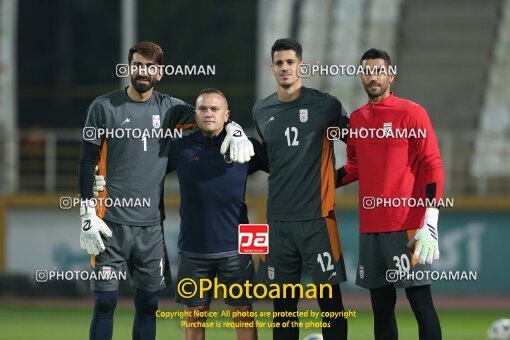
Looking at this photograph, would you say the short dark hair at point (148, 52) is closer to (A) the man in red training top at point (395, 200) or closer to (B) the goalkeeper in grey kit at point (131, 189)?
(B) the goalkeeper in grey kit at point (131, 189)

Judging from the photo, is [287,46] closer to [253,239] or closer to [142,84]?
[142,84]

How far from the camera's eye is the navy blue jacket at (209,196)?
Result: 864 cm

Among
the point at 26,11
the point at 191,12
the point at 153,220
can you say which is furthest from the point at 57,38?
the point at 153,220

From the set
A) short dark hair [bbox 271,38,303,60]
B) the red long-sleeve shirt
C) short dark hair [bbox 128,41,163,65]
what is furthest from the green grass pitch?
short dark hair [bbox 128,41,163,65]

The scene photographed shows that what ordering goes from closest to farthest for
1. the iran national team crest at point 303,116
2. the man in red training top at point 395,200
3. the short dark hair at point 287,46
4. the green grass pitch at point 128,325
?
the man in red training top at point 395,200
the short dark hair at point 287,46
the iran national team crest at point 303,116
the green grass pitch at point 128,325

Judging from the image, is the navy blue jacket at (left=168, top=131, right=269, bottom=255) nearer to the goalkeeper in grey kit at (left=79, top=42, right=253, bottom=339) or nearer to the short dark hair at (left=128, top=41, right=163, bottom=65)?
the goalkeeper in grey kit at (left=79, top=42, right=253, bottom=339)

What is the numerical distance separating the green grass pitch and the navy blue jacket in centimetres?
298

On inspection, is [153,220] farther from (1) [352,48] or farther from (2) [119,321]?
(1) [352,48]

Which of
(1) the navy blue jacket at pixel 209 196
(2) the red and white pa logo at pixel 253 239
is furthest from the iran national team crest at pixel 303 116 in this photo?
(2) the red and white pa logo at pixel 253 239

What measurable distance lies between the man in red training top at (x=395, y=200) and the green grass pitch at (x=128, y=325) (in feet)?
10.0

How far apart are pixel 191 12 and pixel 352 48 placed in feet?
8.97

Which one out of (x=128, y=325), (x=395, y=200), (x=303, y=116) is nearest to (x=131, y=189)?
(x=303, y=116)

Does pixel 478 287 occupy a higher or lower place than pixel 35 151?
lower

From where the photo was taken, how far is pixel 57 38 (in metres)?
21.5
